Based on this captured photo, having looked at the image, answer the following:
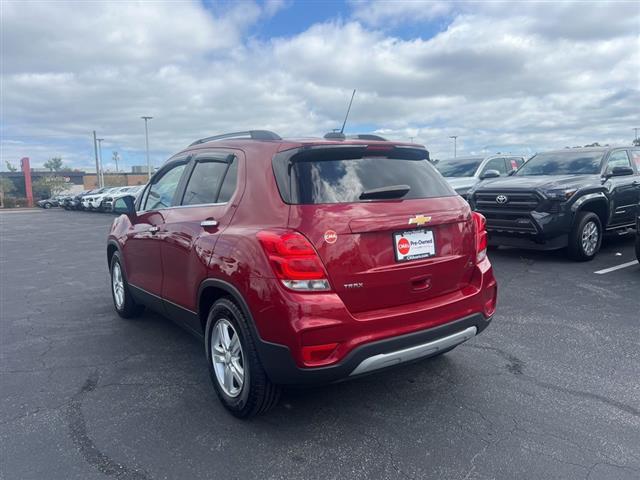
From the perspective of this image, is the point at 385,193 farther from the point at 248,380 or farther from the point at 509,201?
the point at 509,201

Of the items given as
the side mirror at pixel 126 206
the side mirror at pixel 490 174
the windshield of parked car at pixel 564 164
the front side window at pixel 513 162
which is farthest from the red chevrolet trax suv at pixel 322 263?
the front side window at pixel 513 162

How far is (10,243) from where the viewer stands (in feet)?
48.3

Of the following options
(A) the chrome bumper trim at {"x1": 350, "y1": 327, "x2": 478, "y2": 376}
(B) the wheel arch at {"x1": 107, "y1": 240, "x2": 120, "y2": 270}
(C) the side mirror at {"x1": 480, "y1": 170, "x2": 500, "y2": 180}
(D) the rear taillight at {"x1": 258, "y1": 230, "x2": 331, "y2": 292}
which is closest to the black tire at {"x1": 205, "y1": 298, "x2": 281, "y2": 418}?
(D) the rear taillight at {"x1": 258, "y1": 230, "x2": 331, "y2": 292}

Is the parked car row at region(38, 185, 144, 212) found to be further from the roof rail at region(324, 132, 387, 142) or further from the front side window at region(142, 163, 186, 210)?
the roof rail at region(324, 132, 387, 142)

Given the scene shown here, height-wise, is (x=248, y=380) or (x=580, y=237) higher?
(x=580, y=237)

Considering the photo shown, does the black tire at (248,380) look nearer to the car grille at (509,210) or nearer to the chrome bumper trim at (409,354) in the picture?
the chrome bumper trim at (409,354)

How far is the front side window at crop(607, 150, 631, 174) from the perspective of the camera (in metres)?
8.78

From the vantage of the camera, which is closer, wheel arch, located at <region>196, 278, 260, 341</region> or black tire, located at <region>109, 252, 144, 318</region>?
wheel arch, located at <region>196, 278, 260, 341</region>

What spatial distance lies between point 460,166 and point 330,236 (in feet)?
37.8

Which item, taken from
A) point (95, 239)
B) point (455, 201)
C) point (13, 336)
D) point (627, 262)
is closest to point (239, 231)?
point (455, 201)

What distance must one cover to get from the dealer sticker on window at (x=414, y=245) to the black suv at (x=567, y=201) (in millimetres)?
5268

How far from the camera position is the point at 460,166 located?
1358 cm

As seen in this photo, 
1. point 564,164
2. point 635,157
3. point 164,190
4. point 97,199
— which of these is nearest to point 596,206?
point 564,164

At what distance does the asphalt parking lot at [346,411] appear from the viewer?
9.09 ft
